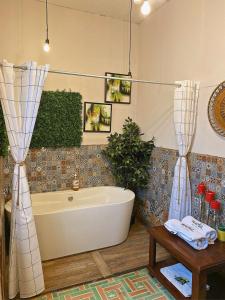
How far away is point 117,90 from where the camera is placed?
334cm

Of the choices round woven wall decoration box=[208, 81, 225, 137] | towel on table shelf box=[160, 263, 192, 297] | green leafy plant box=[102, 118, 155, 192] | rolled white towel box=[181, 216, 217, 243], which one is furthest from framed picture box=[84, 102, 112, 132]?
towel on table shelf box=[160, 263, 192, 297]

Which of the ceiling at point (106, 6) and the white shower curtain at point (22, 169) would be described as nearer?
the white shower curtain at point (22, 169)

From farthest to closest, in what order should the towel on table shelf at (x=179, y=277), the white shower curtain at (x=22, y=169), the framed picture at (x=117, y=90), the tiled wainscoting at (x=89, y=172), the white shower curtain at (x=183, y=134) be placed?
1. the framed picture at (x=117, y=90)
2. the tiled wainscoting at (x=89, y=172)
3. the white shower curtain at (x=183, y=134)
4. the towel on table shelf at (x=179, y=277)
5. the white shower curtain at (x=22, y=169)

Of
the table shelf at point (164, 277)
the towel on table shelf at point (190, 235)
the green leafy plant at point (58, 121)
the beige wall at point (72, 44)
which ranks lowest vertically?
the table shelf at point (164, 277)

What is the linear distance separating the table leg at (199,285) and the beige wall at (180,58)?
1059 millimetres

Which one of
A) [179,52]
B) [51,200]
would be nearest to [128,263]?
[51,200]

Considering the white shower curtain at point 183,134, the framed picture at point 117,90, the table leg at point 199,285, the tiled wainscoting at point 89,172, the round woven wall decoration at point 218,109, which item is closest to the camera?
the table leg at point 199,285

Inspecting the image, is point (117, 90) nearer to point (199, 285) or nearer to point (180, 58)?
point (180, 58)

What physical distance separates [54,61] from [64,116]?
2.44 ft

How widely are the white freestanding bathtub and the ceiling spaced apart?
248 cm

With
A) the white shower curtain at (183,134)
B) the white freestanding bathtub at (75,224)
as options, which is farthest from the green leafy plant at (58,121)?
the white shower curtain at (183,134)

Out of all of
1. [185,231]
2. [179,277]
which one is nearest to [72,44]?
[185,231]

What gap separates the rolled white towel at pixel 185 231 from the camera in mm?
1826

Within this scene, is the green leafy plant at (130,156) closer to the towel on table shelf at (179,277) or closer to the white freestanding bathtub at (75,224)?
the white freestanding bathtub at (75,224)
